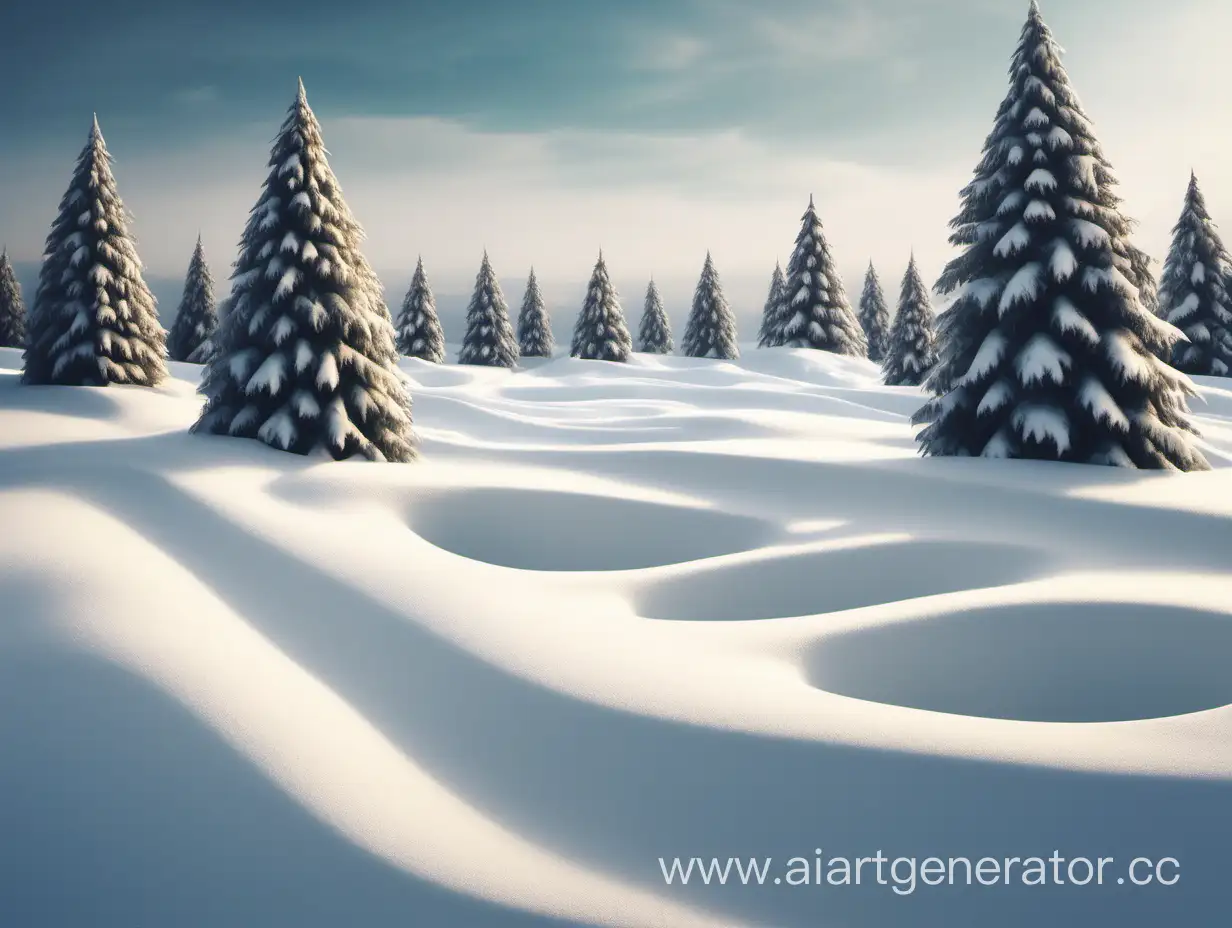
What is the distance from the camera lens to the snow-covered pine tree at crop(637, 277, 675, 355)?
56.8 meters

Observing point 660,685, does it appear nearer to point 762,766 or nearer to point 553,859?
point 762,766

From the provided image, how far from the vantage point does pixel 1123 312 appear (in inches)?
418

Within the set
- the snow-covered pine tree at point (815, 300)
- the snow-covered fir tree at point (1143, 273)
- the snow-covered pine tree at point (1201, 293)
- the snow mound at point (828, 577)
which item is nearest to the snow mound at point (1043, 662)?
the snow mound at point (828, 577)

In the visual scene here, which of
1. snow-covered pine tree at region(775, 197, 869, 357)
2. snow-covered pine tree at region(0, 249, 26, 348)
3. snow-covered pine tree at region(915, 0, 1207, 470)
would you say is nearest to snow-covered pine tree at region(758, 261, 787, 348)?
snow-covered pine tree at region(775, 197, 869, 357)

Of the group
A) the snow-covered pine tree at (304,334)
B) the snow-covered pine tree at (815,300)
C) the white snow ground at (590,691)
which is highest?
the snow-covered pine tree at (815,300)

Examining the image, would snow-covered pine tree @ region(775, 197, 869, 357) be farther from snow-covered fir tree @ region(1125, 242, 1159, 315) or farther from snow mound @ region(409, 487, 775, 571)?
snow mound @ region(409, 487, 775, 571)

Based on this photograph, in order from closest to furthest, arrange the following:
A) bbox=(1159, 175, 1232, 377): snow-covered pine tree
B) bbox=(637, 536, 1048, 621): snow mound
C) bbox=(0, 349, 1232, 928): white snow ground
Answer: bbox=(0, 349, 1232, 928): white snow ground
bbox=(637, 536, 1048, 621): snow mound
bbox=(1159, 175, 1232, 377): snow-covered pine tree

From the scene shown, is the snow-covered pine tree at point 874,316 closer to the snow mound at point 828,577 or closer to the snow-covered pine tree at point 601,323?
the snow-covered pine tree at point 601,323

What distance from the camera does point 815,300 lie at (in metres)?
41.2

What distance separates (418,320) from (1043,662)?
48267 millimetres

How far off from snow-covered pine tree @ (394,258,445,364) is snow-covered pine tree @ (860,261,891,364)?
31.5 m

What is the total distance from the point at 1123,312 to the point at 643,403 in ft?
40.6

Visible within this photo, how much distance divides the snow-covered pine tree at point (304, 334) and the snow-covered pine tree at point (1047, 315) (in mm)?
8853

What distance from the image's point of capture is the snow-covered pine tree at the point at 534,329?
5697cm
